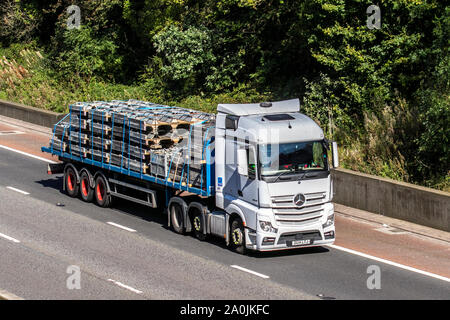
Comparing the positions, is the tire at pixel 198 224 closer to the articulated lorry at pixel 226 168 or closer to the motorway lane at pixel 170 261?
the articulated lorry at pixel 226 168

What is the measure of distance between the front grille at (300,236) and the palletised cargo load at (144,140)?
239cm

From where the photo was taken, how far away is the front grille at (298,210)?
58.2ft

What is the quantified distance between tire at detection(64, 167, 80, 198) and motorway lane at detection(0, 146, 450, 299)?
0.65 m

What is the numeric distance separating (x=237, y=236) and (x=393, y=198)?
5.70 m

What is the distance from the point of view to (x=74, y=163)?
24031 mm

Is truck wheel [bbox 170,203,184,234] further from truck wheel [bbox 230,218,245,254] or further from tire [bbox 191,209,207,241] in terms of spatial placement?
truck wheel [bbox 230,218,245,254]

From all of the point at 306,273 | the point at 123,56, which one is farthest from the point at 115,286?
the point at 123,56

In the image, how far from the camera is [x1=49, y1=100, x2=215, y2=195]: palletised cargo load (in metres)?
19.6

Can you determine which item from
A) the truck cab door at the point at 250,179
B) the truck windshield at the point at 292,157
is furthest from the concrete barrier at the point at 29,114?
the truck windshield at the point at 292,157

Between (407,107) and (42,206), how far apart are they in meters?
12.1

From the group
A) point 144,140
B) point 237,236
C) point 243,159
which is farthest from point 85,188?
point 243,159

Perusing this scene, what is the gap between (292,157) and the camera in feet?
58.4
